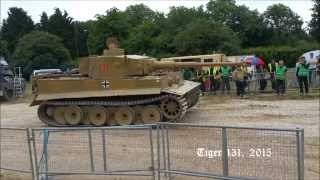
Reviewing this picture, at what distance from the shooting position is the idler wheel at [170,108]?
18047 mm

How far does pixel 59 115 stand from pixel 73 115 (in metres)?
0.46

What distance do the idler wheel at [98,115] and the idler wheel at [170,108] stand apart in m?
1.67

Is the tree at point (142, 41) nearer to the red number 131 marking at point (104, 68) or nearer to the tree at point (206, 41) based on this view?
the tree at point (206, 41)

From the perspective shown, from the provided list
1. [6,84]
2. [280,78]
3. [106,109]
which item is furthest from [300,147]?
[6,84]

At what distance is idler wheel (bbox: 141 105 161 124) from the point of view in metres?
18.2

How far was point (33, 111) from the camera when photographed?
25.5 meters

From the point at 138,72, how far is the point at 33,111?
7.64 m

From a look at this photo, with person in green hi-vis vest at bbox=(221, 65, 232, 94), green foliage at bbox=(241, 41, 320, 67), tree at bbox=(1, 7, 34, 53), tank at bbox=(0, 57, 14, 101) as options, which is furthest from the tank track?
tree at bbox=(1, 7, 34, 53)

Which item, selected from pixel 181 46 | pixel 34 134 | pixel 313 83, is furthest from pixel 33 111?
pixel 181 46

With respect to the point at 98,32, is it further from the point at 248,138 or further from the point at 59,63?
the point at 248,138

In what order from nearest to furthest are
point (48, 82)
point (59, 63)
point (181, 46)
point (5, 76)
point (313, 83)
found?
point (48, 82) < point (313, 83) < point (5, 76) < point (181, 46) < point (59, 63)

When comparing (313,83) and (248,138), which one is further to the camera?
(313,83)

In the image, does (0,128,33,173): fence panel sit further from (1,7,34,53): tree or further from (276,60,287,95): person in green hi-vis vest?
(1,7,34,53): tree

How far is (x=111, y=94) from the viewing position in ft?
59.7
